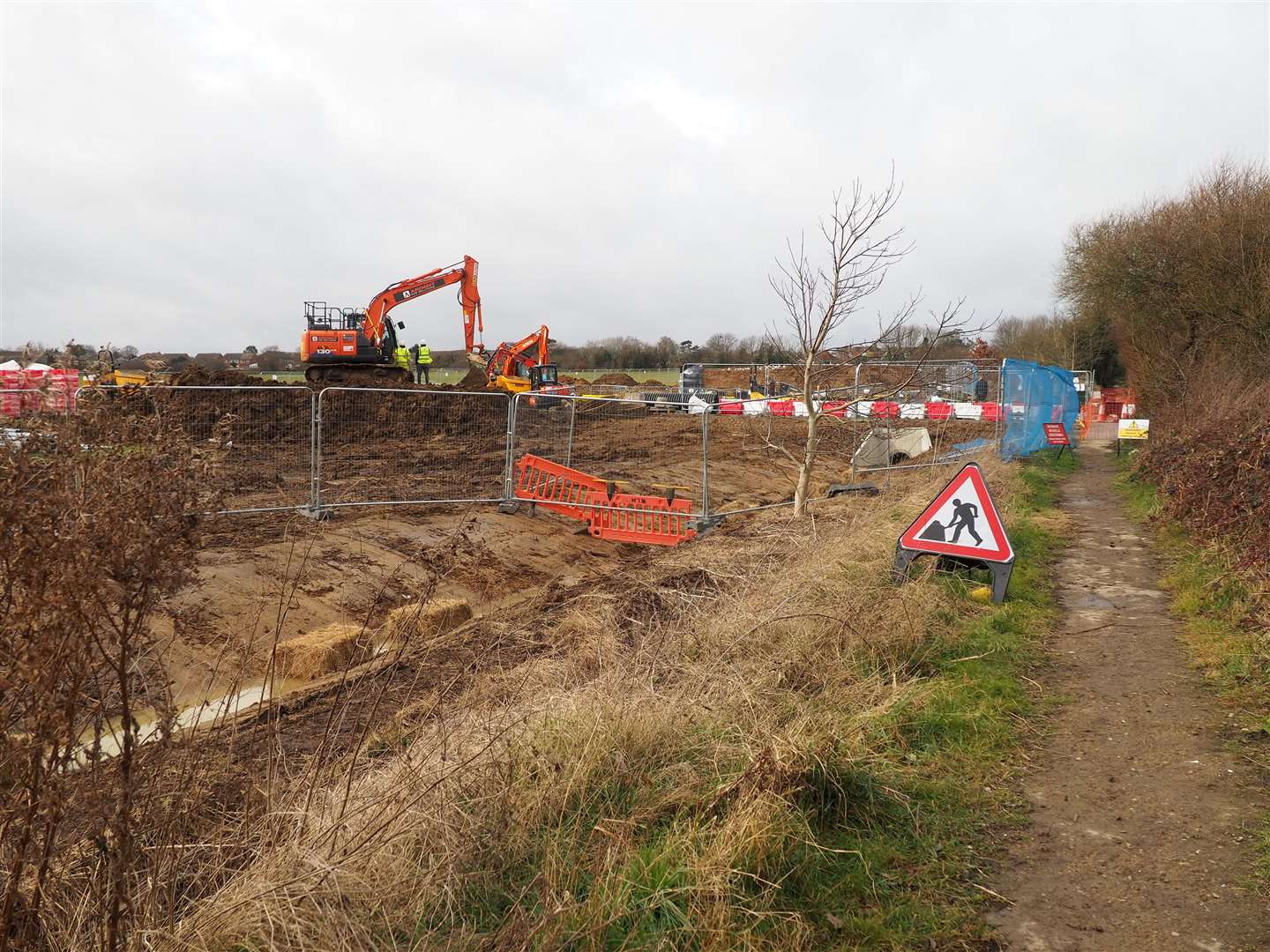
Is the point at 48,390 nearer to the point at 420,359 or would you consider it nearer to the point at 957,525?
the point at 957,525

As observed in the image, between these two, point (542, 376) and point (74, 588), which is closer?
point (74, 588)

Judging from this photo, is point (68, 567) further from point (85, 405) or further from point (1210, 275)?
point (1210, 275)

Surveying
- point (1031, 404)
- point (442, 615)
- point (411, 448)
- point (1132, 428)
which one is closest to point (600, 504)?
point (442, 615)

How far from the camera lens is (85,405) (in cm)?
260

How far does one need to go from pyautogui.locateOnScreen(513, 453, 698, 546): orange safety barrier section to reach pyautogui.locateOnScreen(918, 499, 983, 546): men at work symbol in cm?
677

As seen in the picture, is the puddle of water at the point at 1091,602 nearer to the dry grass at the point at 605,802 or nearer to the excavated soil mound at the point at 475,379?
the dry grass at the point at 605,802

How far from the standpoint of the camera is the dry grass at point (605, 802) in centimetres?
291

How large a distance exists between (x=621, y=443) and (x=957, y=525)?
17.5m

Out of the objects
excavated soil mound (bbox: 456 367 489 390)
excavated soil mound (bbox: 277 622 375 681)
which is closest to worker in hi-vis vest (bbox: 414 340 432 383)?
excavated soil mound (bbox: 456 367 489 390)

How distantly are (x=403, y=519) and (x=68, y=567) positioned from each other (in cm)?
1115

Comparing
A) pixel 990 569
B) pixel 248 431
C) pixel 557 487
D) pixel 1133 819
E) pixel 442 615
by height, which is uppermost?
pixel 248 431

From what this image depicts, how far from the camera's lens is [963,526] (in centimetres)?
711

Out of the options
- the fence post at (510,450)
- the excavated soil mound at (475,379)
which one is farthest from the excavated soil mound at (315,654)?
the excavated soil mound at (475,379)

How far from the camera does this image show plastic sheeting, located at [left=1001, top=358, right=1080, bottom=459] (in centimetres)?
1794
